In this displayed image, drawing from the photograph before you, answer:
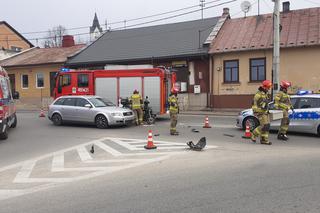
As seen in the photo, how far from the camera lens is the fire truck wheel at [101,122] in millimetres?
15289

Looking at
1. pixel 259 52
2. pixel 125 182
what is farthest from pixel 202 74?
pixel 125 182

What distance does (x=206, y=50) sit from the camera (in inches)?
1020

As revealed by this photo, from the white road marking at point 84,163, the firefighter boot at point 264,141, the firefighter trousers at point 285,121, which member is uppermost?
the firefighter trousers at point 285,121

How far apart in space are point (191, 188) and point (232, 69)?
20.2 meters

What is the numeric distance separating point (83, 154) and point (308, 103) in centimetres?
757

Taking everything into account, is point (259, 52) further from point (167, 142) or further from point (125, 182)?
point (125, 182)

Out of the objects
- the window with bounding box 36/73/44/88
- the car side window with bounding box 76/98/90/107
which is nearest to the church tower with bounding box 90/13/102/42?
the window with bounding box 36/73/44/88

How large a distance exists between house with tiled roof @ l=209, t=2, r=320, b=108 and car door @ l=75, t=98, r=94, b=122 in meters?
12.1

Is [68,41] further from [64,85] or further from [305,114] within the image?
[305,114]

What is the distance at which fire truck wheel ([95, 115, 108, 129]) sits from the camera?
15289 mm

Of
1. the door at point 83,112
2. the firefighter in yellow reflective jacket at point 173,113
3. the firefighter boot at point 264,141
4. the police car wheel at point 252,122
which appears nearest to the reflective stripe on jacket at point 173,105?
the firefighter in yellow reflective jacket at point 173,113

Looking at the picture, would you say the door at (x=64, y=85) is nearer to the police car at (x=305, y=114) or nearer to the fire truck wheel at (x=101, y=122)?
the fire truck wheel at (x=101, y=122)

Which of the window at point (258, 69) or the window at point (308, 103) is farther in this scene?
the window at point (258, 69)

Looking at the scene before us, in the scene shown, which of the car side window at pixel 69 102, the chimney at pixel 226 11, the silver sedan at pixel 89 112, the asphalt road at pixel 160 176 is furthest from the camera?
the chimney at pixel 226 11
